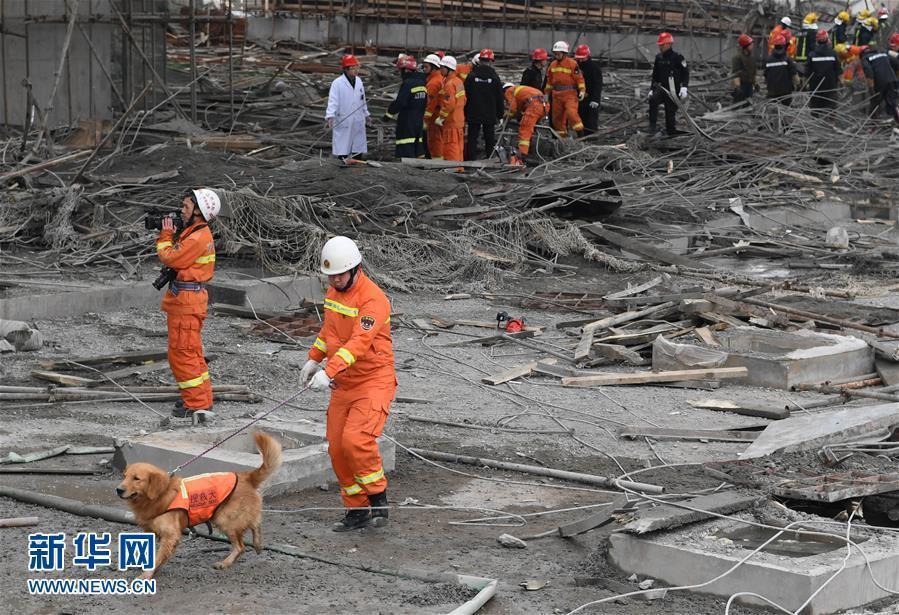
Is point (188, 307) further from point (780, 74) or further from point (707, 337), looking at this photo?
point (780, 74)

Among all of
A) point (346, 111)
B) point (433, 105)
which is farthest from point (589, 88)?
point (346, 111)

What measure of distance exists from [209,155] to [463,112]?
4375 millimetres

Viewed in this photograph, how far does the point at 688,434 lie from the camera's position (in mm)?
9945

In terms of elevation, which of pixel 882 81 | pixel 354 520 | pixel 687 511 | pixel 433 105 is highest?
pixel 882 81

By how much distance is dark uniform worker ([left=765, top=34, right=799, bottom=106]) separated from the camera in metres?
25.9

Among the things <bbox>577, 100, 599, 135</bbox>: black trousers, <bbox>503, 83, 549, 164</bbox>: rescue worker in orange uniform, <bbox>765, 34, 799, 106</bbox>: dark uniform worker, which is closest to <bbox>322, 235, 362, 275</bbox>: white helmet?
<bbox>503, 83, 549, 164</bbox>: rescue worker in orange uniform

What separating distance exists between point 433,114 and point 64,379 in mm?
10824

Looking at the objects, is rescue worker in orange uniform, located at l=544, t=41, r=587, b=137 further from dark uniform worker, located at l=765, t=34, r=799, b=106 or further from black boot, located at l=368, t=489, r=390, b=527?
black boot, located at l=368, t=489, r=390, b=527

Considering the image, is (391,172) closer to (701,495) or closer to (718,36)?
(701,495)

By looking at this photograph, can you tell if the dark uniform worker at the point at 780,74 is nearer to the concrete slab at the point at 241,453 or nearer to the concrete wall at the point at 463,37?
the concrete wall at the point at 463,37

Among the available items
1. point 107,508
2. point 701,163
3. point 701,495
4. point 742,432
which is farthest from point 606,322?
point 701,163

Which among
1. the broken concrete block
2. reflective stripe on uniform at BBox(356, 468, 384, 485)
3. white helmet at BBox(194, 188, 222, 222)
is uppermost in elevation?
white helmet at BBox(194, 188, 222, 222)

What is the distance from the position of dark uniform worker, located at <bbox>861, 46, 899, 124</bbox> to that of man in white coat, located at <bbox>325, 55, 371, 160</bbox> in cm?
1135

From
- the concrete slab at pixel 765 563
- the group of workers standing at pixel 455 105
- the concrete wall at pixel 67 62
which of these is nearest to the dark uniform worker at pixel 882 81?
the group of workers standing at pixel 455 105
